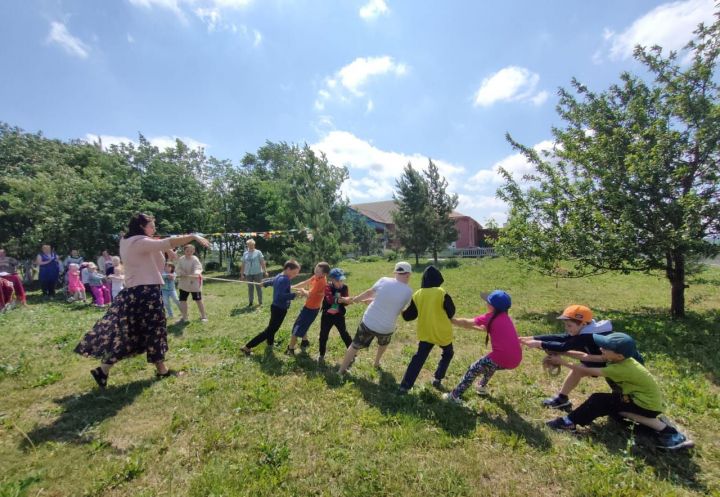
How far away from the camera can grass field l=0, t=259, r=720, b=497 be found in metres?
3.14

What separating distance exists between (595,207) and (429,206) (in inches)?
767

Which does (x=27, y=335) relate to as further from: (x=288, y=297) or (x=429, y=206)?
(x=429, y=206)

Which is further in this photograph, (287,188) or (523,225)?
(287,188)

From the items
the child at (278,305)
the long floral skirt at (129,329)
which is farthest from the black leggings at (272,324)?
the long floral skirt at (129,329)

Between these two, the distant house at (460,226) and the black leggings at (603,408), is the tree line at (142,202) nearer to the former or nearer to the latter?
the black leggings at (603,408)

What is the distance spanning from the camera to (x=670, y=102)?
9.27 metres

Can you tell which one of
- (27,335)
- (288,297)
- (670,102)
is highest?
(670,102)

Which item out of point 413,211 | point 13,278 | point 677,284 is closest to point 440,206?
point 413,211

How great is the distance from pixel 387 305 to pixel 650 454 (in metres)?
3.17

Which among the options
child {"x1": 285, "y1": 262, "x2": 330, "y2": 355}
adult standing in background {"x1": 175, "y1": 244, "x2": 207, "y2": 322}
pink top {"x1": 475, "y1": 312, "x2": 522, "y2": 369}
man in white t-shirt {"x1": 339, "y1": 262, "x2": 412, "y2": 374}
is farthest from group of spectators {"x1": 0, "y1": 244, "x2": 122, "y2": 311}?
pink top {"x1": 475, "y1": 312, "x2": 522, "y2": 369}

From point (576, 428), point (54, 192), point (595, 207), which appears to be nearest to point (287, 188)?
point (54, 192)

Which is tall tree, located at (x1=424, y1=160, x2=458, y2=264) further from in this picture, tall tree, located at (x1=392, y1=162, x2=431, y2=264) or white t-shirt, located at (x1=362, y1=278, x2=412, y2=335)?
white t-shirt, located at (x1=362, y1=278, x2=412, y2=335)

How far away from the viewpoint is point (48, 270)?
47.0ft

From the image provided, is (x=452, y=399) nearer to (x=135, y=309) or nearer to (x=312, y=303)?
(x=312, y=303)
